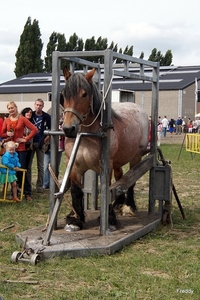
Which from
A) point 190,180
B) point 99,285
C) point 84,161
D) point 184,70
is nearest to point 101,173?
point 84,161

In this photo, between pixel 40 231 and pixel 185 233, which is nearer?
pixel 40 231

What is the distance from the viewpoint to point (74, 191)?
6223 mm

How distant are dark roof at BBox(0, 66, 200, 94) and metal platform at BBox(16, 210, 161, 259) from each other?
37.3 m

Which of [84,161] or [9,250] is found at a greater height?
[84,161]

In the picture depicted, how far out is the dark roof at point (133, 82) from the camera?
46.9 meters

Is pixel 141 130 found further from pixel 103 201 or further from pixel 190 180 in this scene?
pixel 190 180

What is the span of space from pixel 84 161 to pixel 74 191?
43 cm

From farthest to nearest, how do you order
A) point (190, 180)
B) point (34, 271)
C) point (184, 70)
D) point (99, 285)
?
1. point (184, 70)
2. point (190, 180)
3. point (34, 271)
4. point (99, 285)

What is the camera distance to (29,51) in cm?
5766

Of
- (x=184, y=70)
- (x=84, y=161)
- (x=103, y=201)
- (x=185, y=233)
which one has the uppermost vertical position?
(x=184, y=70)

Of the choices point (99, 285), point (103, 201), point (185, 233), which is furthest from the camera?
point (185, 233)

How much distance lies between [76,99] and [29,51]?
53847mm

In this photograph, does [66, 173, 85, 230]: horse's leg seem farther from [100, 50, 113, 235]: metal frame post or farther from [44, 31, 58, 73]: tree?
[44, 31, 58, 73]: tree

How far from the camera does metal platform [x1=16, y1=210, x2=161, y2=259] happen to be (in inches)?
211
